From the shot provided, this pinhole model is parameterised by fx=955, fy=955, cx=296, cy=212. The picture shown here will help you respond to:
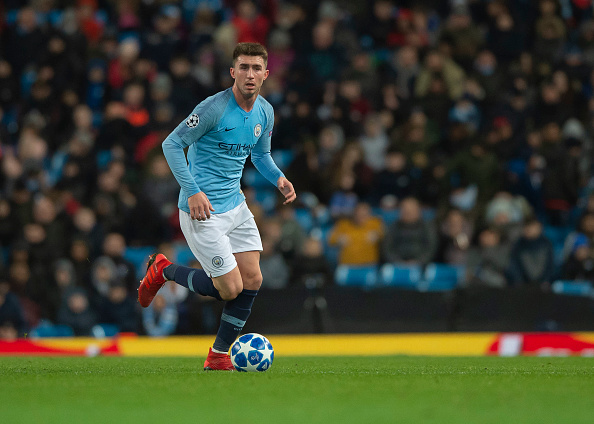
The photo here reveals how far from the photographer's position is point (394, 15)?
55.0 feet

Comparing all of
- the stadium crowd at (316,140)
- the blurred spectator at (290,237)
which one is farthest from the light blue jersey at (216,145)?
the blurred spectator at (290,237)

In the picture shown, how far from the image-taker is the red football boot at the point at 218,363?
283 inches

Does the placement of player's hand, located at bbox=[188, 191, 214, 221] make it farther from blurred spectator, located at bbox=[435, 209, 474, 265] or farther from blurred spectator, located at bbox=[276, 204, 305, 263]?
blurred spectator, located at bbox=[435, 209, 474, 265]

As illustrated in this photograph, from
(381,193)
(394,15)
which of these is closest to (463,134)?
(381,193)

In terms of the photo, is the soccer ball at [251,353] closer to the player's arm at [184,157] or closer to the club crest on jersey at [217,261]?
the club crest on jersey at [217,261]

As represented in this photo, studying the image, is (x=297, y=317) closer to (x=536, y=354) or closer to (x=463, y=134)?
(x=536, y=354)

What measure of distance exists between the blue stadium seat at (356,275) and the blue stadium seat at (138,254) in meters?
2.71

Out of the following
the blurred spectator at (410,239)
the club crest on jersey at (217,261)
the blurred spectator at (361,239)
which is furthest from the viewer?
the blurred spectator at (361,239)

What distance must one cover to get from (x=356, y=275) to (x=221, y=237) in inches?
246

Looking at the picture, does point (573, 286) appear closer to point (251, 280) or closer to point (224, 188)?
point (251, 280)

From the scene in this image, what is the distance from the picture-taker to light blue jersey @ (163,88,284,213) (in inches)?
269

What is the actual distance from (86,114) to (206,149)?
8414 mm

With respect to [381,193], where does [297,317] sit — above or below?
below

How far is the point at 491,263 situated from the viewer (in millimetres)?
12727
